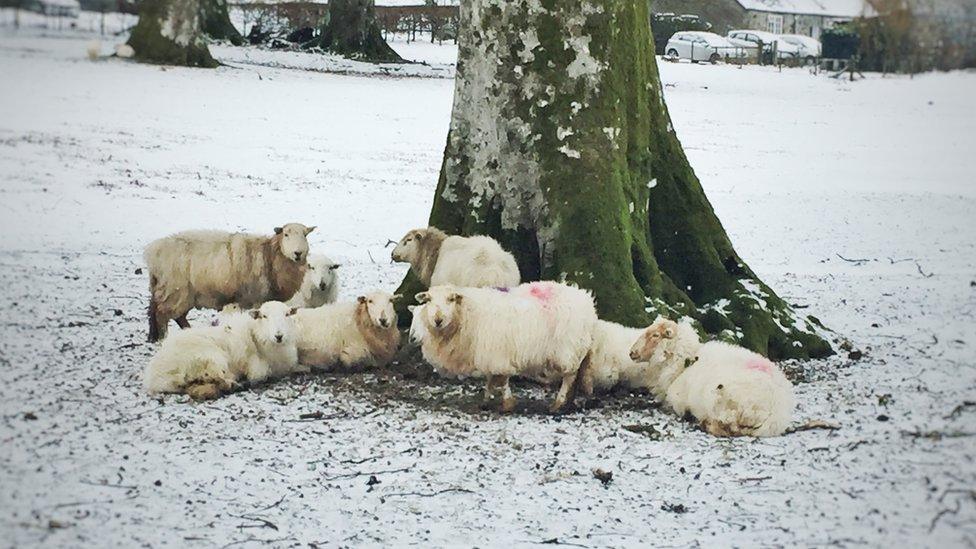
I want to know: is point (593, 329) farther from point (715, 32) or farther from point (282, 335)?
point (715, 32)

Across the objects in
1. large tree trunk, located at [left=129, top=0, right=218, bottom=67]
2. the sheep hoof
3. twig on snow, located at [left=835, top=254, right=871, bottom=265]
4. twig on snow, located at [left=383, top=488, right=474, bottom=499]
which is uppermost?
large tree trunk, located at [left=129, top=0, right=218, bottom=67]

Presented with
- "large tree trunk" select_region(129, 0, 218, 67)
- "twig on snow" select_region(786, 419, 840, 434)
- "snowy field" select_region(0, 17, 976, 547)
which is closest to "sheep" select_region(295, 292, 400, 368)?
"snowy field" select_region(0, 17, 976, 547)

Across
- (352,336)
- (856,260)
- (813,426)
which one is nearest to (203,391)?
(352,336)

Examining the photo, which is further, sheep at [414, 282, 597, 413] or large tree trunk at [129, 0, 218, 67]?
sheep at [414, 282, 597, 413]

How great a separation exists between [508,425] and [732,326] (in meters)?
1.68

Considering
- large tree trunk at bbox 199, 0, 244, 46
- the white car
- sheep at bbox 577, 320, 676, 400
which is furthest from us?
large tree trunk at bbox 199, 0, 244, 46

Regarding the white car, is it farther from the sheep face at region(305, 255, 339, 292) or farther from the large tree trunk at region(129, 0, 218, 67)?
the large tree trunk at region(129, 0, 218, 67)

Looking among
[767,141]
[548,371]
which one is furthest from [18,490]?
[767,141]

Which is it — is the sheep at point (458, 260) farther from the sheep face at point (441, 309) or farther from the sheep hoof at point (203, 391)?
the sheep hoof at point (203, 391)

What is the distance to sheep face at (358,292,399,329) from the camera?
5.34 m

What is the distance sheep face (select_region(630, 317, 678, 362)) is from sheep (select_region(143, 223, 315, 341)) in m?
2.21

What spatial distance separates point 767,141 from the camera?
1126cm

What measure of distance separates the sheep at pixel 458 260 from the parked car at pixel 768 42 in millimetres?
1824

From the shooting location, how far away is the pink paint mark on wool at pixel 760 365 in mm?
4551
